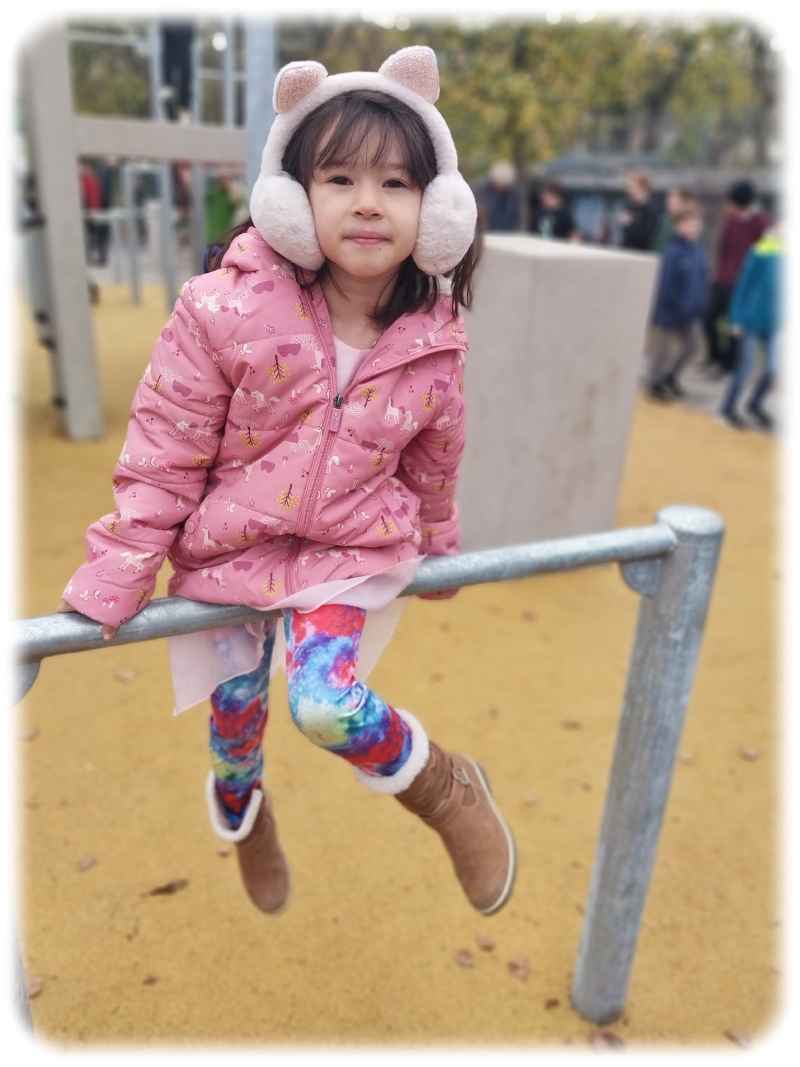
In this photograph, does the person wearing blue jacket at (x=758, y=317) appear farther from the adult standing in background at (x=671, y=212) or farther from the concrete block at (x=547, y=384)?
the concrete block at (x=547, y=384)

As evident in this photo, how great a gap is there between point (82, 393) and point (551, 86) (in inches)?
447

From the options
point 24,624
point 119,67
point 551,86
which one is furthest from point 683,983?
point 119,67

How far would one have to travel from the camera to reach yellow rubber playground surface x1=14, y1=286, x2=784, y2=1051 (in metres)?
2.45

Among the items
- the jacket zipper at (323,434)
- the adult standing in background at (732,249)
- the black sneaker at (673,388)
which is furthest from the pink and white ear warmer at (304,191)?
the black sneaker at (673,388)

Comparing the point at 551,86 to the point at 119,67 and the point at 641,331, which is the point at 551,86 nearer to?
the point at 119,67

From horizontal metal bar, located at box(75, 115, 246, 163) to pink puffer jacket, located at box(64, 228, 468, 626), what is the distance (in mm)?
5037

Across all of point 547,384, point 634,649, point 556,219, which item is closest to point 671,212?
point 556,219

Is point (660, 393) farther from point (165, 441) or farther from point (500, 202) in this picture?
point (165, 441)

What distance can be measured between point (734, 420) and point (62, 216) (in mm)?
5530

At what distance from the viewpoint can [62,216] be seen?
6012mm

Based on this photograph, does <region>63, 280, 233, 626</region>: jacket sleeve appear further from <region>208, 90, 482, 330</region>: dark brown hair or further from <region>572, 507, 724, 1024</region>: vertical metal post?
<region>572, 507, 724, 1024</region>: vertical metal post

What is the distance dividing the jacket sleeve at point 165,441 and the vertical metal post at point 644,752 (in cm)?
93

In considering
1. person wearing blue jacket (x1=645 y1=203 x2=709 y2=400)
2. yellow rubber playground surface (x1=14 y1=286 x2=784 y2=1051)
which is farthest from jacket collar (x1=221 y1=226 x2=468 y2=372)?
person wearing blue jacket (x1=645 y1=203 x2=709 y2=400)

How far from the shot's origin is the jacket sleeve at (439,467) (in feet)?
5.57
